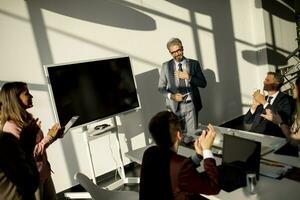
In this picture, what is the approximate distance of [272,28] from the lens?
6.46 meters

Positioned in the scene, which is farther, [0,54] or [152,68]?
[152,68]

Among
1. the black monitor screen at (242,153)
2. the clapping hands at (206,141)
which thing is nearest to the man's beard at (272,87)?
the black monitor screen at (242,153)

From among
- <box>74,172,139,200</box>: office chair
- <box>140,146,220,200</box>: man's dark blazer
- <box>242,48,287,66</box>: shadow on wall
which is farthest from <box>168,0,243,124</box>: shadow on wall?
<box>140,146,220,200</box>: man's dark blazer

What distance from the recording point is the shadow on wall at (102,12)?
367 centimetres

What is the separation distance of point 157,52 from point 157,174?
10.6 ft

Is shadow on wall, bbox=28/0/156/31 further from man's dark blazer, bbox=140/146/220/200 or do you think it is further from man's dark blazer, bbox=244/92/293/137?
man's dark blazer, bbox=140/146/220/200

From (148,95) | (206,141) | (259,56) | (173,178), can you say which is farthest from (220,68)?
(173,178)

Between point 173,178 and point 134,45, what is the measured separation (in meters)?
3.04

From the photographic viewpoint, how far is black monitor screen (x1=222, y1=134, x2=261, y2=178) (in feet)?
6.05

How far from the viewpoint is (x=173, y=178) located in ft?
5.34

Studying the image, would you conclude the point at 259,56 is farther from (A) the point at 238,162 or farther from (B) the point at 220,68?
(A) the point at 238,162

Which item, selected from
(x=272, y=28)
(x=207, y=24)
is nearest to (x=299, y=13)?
(x=272, y=28)

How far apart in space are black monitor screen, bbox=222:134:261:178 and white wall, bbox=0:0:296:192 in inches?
92.9

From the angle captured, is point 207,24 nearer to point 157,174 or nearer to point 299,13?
point 299,13
